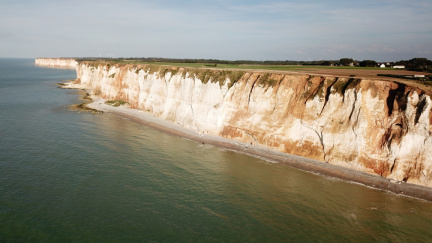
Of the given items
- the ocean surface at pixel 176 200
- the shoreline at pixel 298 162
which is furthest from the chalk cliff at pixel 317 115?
the ocean surface at pixel 176 200

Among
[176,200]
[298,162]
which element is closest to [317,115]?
[298,162]

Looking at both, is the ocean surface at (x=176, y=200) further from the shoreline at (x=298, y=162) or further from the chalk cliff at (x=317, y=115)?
the chalk cliff at (x=317, y=115)

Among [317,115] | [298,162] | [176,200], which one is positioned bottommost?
[176,200]

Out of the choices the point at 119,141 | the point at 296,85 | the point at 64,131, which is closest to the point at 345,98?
the point at 296,85

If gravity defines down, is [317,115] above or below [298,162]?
above

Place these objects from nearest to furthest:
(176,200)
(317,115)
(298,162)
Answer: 1. (176,200)
2. (298,162)
3. (317,115)

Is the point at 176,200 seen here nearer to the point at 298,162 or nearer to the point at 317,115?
the point at 298,162
